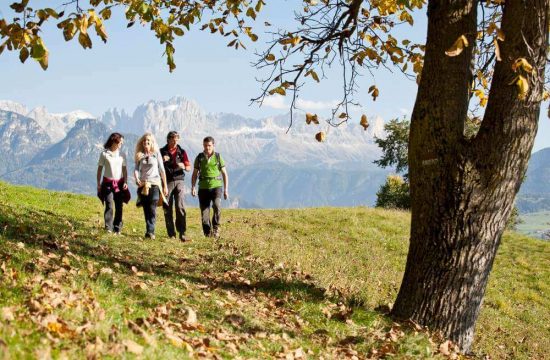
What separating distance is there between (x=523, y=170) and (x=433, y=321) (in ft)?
8.27

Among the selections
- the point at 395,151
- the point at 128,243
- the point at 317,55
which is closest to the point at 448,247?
the point at 317,55

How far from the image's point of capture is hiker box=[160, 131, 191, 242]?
14.1m

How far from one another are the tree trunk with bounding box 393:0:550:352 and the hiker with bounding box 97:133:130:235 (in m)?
8.30

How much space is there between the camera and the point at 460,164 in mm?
7039

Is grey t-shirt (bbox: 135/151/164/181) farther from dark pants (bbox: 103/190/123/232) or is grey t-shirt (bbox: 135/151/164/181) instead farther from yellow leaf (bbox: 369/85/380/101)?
yellow leaf (bbox: 369/85/380/101)

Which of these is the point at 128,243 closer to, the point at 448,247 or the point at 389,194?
the point at 448,247

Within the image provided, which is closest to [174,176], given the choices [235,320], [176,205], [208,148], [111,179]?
[176,205]

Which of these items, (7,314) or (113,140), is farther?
(113,140)

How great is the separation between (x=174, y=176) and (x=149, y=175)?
1.06 metres

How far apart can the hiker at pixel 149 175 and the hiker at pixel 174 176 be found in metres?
0.63

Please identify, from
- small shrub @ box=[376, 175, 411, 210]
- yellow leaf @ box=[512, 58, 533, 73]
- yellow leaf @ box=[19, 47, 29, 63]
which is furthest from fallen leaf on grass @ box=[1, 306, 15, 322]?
small shrub @ box=[376, 175, 411, 210]

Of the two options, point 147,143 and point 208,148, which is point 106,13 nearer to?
point 147,143

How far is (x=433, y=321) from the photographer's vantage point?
740 centimetres

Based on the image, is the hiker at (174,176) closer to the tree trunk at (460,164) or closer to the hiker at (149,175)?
the hiker at (149,175)
